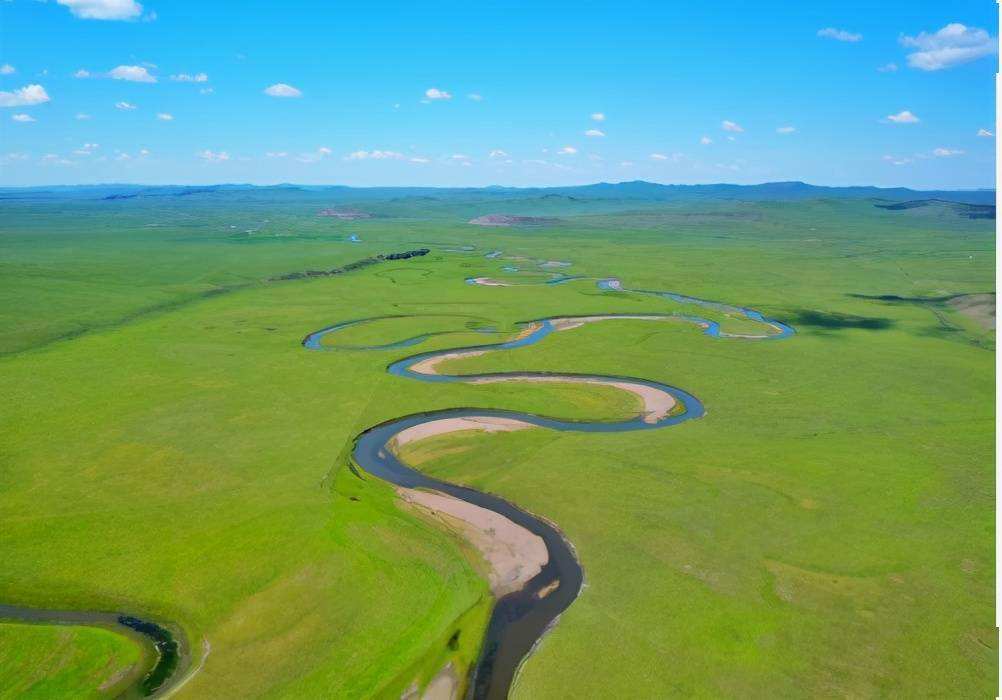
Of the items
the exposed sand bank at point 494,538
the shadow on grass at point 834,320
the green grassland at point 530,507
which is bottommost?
the exposed sand bank at point 494,538

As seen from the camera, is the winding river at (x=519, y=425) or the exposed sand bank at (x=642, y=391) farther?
the exposed sand bank at (x=642, y=391)

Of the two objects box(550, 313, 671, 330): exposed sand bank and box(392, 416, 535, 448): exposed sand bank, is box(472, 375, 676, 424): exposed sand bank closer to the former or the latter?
box(392, 416, 535, 448): exposed sand bank

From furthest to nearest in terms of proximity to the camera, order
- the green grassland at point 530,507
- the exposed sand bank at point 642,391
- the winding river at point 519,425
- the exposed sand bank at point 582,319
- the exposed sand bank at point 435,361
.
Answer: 1. the exposed sand bank at point 582,319
2. the exposed sand bank at point 435,361
3. the exposed sand bank at point 642,391
4. the winding river at point 519,425
5. the green grassland at point 530,507

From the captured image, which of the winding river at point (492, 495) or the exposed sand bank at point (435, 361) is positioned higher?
the exposed sand bank at point (435, 361)

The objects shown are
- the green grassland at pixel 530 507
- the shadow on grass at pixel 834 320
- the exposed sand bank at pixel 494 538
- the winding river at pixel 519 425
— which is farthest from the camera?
the shadow on grass at pixel 834 320

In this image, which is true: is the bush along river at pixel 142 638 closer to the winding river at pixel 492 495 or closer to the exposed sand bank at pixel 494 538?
the winding river at pixel 492 495

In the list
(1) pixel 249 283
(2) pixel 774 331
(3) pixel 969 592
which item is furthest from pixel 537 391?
(1) pixel 249 283

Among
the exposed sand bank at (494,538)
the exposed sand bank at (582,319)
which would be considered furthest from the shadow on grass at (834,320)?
the exposed sand bank at (494,538)

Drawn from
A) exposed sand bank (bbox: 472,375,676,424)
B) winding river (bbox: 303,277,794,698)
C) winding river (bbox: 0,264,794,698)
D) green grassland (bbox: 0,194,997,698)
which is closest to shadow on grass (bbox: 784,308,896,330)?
green grassland (bbox: 0,194,997,698)
